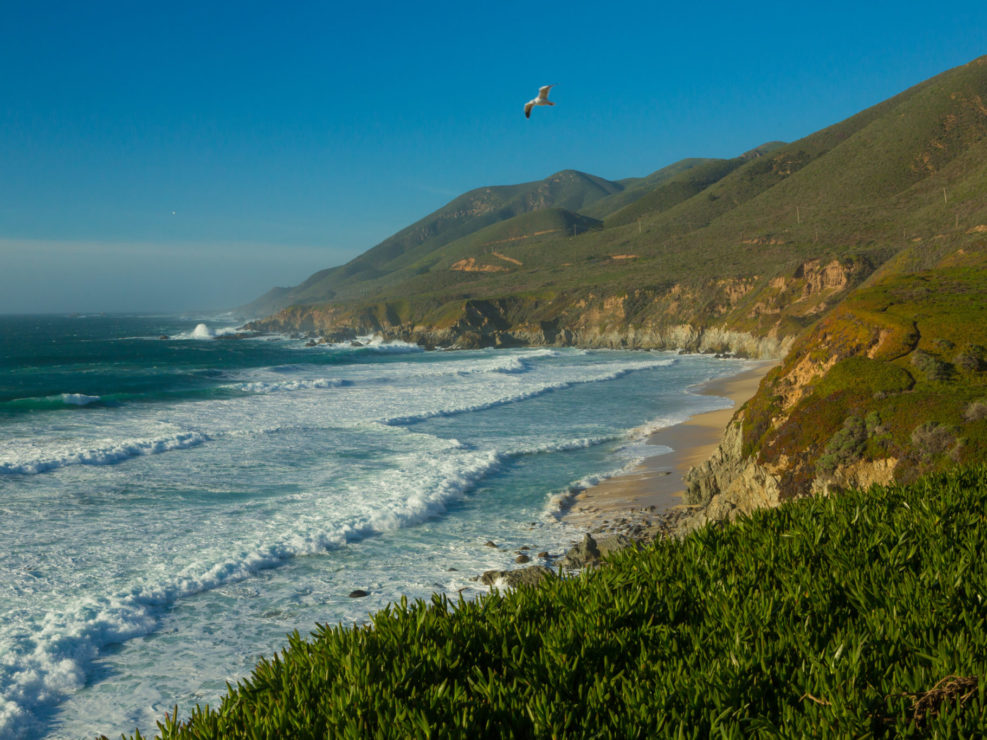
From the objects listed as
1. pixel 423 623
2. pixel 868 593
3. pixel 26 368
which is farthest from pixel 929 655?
pixel 26 368

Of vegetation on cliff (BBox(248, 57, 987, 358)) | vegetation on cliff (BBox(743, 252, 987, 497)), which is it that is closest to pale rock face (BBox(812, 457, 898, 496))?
vegetation on cliff (BBox(743, 252, 987, 497))

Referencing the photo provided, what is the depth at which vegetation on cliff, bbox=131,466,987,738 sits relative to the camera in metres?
3.04

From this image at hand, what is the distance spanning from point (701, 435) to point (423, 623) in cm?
2496

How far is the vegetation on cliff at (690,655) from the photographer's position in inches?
119

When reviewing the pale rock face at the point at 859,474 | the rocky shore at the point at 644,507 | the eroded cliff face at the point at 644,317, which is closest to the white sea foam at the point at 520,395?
the rocky shore at the point at 644,507

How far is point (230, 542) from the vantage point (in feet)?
51.6

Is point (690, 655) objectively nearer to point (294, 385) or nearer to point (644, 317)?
point (294, 385)

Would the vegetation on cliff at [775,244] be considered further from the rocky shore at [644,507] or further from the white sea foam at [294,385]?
the white sea foam at [294,385]

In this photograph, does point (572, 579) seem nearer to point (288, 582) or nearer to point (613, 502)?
A: point (288, 582)

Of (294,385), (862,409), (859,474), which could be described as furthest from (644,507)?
(294,385)

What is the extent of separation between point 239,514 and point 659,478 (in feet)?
41.0

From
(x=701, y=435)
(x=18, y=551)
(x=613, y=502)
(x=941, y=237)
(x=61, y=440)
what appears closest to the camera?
(x=18, y=551)

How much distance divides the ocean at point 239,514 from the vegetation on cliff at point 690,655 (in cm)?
674

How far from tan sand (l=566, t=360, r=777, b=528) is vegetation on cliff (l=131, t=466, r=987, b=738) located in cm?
1204
